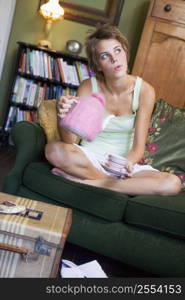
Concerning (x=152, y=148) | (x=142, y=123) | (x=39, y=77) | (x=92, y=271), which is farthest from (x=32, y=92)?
(x=92, y=271)

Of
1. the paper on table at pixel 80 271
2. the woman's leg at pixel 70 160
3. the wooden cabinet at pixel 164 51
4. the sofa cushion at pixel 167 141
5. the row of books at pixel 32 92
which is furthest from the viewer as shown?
the row of books at pixel 32 92

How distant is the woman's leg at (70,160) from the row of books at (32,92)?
185 centimetres

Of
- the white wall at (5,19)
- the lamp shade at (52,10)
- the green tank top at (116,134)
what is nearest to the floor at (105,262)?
the green tank top at (116,134)

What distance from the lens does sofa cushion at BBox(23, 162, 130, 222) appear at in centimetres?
171

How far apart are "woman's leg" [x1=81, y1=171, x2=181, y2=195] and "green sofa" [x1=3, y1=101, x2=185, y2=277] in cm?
5

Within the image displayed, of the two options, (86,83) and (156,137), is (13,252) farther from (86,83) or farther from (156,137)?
(156,137)

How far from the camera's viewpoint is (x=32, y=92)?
361 centimetres

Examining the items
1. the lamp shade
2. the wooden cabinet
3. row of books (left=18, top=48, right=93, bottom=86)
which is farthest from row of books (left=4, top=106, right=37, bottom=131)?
the wooden cabinet

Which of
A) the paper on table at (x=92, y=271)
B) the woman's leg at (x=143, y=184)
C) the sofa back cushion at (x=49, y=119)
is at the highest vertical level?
the sofa back cushion at (x=49, y=119)

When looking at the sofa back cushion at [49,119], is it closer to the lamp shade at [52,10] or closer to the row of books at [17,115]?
the row of books at [17,115]

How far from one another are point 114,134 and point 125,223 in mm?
497

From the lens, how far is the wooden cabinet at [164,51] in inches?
127

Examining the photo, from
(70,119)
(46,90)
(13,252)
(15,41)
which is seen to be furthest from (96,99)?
(15,41)

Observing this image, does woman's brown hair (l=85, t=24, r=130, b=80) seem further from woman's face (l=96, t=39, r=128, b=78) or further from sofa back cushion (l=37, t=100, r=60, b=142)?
sofa back cushion (l=37, t=100, r=60, b=142)
